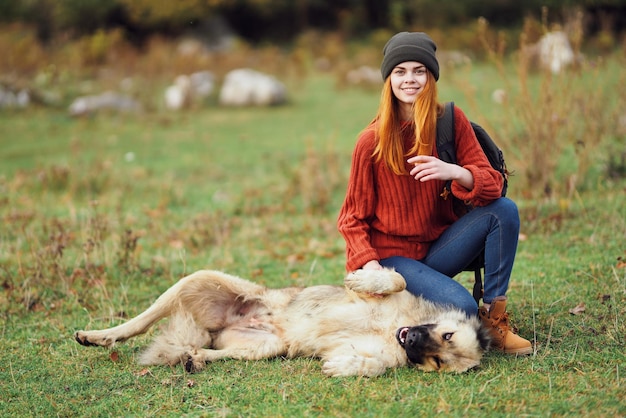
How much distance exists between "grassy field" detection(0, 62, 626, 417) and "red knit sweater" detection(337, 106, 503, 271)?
846 mm

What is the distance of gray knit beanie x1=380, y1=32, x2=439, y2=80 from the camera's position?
13.4ft

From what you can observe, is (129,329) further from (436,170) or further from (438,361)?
(436,170)

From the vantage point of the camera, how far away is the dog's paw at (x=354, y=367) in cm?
393

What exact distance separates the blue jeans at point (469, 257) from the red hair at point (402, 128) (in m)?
0.54

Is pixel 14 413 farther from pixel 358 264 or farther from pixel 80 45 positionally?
pixel 80 45

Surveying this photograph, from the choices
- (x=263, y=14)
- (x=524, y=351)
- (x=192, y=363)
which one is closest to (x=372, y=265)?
(x=524, y=351)

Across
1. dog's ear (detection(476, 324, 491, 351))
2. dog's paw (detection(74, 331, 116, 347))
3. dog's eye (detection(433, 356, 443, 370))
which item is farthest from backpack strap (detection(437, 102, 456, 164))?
dog's paw (detection(74, 331, 116, 347))

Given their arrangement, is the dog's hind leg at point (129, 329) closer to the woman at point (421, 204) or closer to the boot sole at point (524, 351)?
the woman at point (421, 204)

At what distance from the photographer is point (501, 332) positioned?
4.14 metres

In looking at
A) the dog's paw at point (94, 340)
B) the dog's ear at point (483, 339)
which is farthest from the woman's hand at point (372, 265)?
the dog's paw at point (94, 340)

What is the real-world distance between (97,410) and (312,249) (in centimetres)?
377

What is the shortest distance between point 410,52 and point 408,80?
17cm

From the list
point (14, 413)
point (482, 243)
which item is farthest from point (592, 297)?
point (14, 413)

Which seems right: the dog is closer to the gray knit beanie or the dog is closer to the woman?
the woman
